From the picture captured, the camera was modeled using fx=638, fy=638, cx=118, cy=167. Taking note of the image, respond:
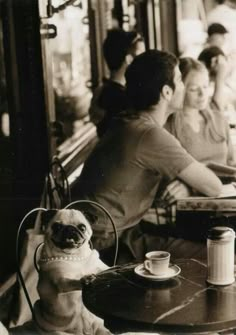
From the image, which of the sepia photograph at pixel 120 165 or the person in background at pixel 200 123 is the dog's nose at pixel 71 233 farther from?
the person in background at pixel 200 123

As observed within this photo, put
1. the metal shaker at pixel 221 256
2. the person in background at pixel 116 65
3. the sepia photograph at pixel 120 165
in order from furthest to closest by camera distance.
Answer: the person in background at pixel 116 65 < the sepia photograph at pixel 120 165 < the metal shaker at pixel 221 256

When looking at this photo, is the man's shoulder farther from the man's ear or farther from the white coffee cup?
the white coffee cup

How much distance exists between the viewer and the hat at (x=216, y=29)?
3.24 meters

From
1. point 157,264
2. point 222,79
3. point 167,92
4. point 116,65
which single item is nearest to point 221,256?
point 157,264

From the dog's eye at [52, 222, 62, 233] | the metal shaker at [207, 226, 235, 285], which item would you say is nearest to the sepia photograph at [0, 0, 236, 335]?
the dog's eye at [52, 222, 62, 233]

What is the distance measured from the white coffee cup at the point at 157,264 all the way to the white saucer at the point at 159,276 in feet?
0.05

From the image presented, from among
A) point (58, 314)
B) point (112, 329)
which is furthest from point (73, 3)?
point (112, 329)

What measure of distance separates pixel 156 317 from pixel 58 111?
2396 mm

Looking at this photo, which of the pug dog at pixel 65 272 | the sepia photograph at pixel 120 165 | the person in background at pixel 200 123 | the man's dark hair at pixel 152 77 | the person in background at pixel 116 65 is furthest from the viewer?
the person in background at pixel 116 65

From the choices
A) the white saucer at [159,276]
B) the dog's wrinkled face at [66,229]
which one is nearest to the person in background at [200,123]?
the dog's wrinkled face at [66,229]

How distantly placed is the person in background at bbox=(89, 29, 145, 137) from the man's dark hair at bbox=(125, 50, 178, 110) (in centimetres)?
34

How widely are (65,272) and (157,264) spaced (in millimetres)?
391

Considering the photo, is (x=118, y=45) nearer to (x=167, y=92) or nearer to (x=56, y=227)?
(x=167, y=92)

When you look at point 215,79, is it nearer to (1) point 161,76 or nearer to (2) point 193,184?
(1) point 161,76
